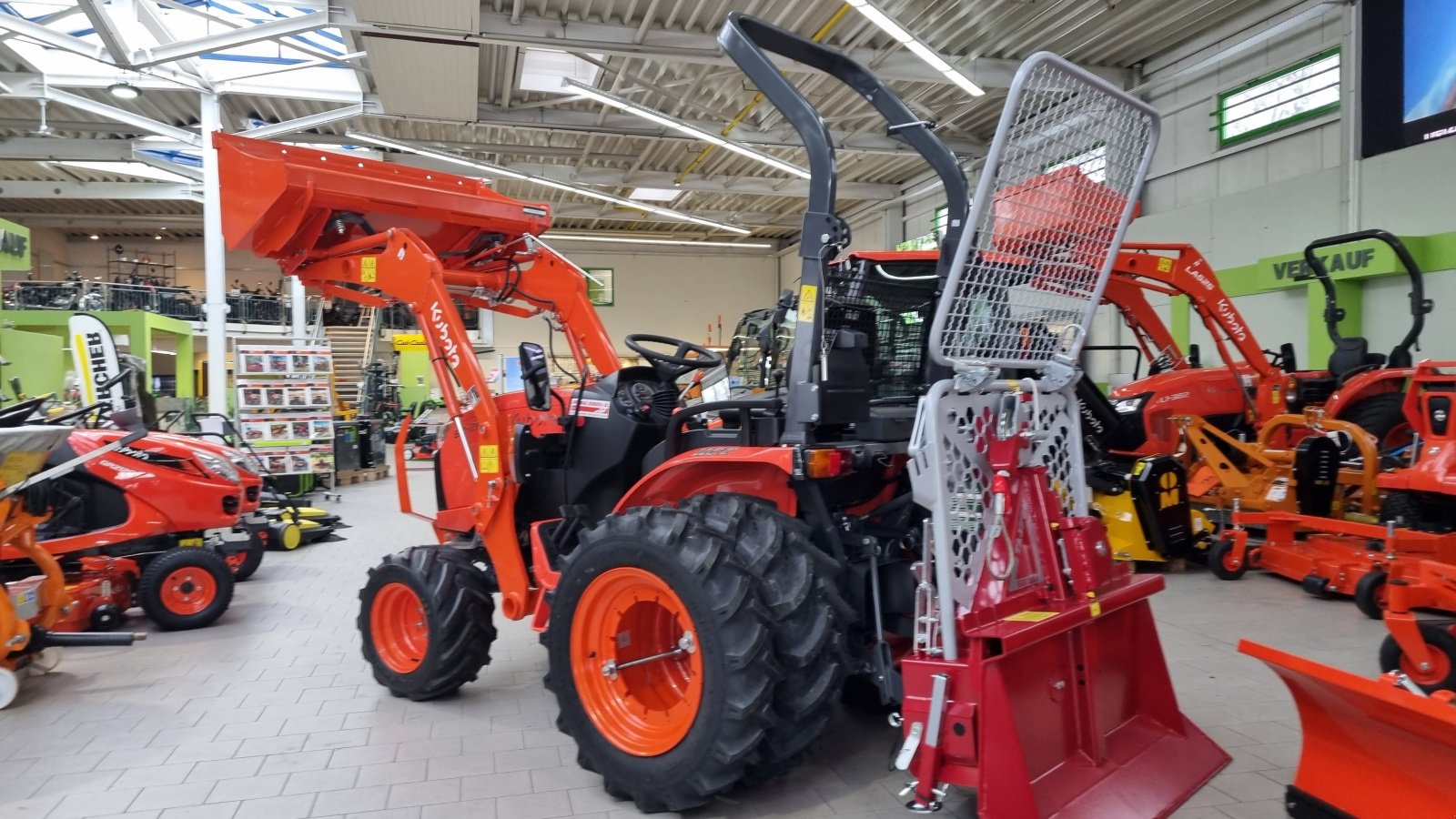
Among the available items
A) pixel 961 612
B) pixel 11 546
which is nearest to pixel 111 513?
pixel 11 546

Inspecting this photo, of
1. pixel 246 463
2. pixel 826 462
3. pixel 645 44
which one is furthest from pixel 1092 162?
pixel 645 44

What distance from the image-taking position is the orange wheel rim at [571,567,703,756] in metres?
3.04

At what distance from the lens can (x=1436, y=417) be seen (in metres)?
5.50

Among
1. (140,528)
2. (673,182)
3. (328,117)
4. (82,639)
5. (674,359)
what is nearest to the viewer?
(674,359)

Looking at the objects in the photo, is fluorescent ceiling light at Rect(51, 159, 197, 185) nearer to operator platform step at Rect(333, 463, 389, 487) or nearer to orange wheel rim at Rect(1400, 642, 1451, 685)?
operator platform step at Rect(333, 463, 389, 487)

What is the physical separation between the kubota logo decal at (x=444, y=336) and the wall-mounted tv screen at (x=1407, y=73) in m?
8.26

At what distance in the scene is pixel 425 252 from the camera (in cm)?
404

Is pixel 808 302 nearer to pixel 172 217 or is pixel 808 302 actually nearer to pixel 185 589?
pixel 185 589

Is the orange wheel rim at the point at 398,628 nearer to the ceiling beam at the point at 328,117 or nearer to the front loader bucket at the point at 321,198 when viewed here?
the front loader bucket at the point at 321,198

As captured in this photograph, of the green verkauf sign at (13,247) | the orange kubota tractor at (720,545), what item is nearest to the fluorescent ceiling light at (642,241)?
the green verkauf sign at (13,247)

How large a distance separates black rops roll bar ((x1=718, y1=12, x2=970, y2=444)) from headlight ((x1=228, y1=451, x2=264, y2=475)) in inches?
207

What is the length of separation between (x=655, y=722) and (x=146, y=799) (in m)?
1.84

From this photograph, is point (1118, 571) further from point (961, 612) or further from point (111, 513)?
point (111, 513)

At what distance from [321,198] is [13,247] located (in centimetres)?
1337
